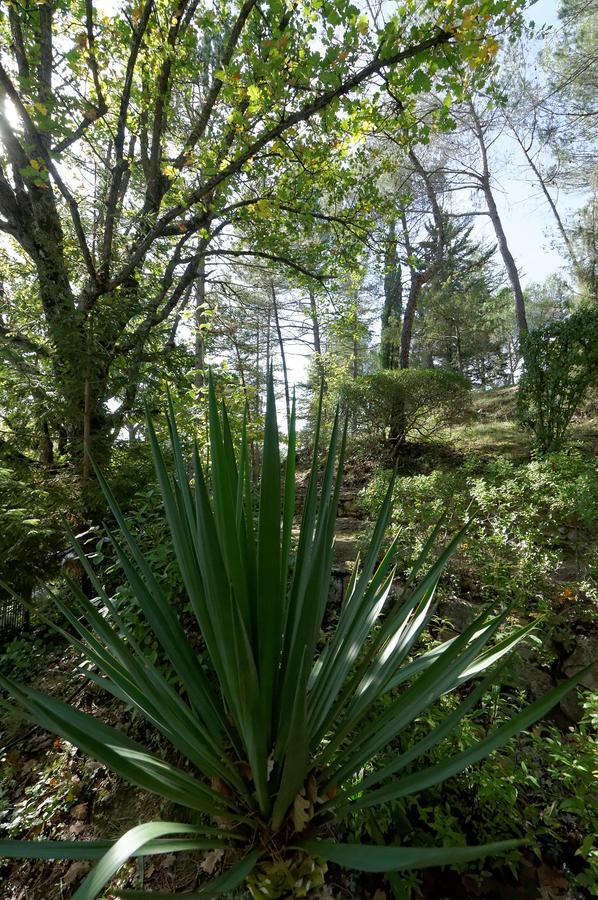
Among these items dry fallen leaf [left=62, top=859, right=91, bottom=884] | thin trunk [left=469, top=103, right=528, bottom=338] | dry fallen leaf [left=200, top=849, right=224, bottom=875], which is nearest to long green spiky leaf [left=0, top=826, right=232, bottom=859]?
dry fallen leaf [left=200, top=849, right=224, bottom=875]

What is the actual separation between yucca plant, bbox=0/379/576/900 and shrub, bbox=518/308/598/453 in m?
4.53

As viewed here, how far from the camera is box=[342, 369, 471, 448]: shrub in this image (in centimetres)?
593

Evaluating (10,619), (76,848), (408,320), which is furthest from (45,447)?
(408,320)

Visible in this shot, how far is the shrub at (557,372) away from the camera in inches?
175

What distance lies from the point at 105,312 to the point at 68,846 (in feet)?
11.0

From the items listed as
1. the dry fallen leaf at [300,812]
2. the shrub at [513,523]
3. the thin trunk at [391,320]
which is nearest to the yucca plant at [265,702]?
the dry fallen leaf at [300,812]

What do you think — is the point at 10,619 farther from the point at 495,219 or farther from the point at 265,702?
the point at 495,219

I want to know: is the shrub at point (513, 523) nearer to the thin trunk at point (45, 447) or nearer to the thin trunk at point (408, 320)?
the thin trunk at point (45, 447)

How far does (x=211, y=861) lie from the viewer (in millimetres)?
1318

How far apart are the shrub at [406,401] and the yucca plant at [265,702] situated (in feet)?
15.9

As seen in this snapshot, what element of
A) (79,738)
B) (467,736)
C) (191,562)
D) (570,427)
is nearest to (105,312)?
(191,562)

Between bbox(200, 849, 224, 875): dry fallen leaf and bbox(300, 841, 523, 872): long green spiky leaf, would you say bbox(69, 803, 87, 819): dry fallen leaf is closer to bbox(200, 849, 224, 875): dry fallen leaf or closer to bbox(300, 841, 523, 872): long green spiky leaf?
bbox(200, 849, 224, 875): dry fallen leaf

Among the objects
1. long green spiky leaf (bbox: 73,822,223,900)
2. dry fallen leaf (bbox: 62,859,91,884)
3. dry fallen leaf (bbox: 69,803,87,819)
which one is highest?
long green spiky leaf (bbox: 73,822,223,900)

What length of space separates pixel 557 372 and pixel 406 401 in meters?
2.04
